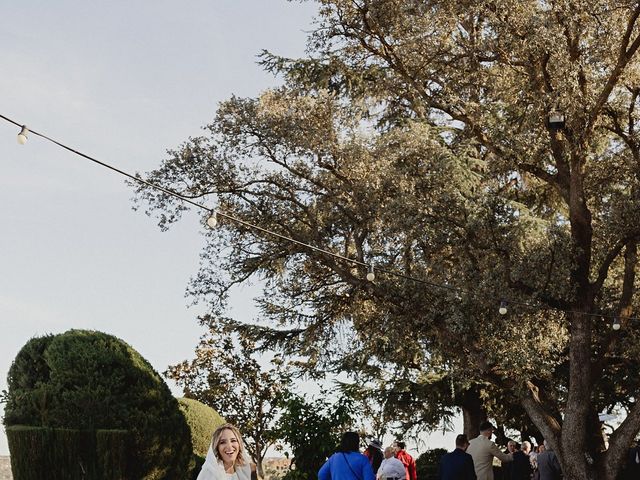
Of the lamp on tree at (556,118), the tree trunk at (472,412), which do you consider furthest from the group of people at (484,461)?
the tree trunk at (472,412)

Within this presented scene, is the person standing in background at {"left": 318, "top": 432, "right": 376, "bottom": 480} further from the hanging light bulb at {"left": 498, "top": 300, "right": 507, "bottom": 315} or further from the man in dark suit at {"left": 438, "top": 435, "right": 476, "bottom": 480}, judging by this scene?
the hanging light bulb at {"left": 498, "top": 300, "right": 507, "bottom": 315}

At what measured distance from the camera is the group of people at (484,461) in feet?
38.0

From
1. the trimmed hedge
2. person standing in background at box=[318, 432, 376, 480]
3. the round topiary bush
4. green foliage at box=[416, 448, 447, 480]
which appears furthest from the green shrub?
green foliage at box=[416, 448, 447, 480]

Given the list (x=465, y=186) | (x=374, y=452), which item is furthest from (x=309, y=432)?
(x=465, y=186)

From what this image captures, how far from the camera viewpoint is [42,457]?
1026cm

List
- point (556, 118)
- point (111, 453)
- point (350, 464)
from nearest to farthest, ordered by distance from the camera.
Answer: point (350, 464)
point (111, 453)
point (556, 118)

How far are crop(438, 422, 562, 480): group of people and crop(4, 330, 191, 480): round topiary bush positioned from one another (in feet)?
11.0

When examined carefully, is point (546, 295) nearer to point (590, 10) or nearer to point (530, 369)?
point (530, 369)

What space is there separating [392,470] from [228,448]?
8774 millimetres

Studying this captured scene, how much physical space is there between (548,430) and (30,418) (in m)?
12.9

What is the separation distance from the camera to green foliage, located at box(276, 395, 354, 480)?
14680 millimetres

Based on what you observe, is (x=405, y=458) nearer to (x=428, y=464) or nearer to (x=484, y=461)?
(x=484, y=461)

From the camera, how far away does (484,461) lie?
1368 cm

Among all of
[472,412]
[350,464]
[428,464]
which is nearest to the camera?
[350,464]
